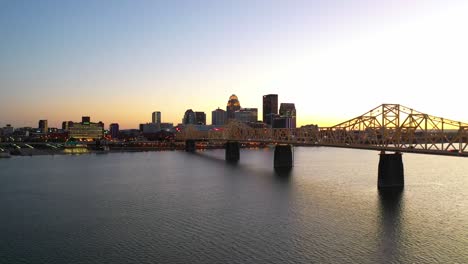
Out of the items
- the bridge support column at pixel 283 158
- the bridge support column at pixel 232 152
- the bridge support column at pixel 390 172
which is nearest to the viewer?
the bridge support column at pixel 390 172

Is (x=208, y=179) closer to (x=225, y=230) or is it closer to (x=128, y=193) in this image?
(x=128, y=193)

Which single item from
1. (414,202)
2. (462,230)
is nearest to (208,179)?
(414,202)

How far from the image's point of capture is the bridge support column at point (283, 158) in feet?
347

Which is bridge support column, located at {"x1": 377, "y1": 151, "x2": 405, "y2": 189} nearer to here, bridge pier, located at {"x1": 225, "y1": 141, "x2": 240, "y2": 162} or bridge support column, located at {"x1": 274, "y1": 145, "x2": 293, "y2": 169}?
bridge support column, located at {"x1": 274, "y1": 145, "x2": 293, "y2": 169}

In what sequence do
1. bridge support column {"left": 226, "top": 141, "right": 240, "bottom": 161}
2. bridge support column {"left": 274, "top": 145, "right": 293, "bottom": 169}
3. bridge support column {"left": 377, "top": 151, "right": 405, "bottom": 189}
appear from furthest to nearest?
bridge support column {"left": 226, "top": 141, "right": 240, "bottom": 161}, bridge support column {"left": 274, "top": 145, "right": 293, "bottom": 169}, bridge support column {"left": 377, "top": 151, "right": 405, "bottom": 189}

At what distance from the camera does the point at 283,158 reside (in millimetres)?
106688

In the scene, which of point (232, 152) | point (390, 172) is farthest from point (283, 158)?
point (390, 172)

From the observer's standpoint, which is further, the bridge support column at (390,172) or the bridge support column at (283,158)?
the bridge support column at (283,158)

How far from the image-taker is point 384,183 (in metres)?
63.1

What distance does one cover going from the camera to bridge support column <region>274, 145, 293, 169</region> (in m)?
106

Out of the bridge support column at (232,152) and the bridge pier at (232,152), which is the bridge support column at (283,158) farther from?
the bridge support column at (232,152)

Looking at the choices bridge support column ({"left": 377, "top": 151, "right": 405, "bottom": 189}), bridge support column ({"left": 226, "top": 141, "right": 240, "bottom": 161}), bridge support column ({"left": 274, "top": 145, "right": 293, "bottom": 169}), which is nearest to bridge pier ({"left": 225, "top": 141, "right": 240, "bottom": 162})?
bridge support column ({"left": 226, "top": 141, "right": 240, "bottom": 161})

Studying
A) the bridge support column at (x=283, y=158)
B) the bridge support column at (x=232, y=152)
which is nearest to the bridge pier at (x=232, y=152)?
the bridge support column at (x=232, y=152)

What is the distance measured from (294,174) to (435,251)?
2224 inches
